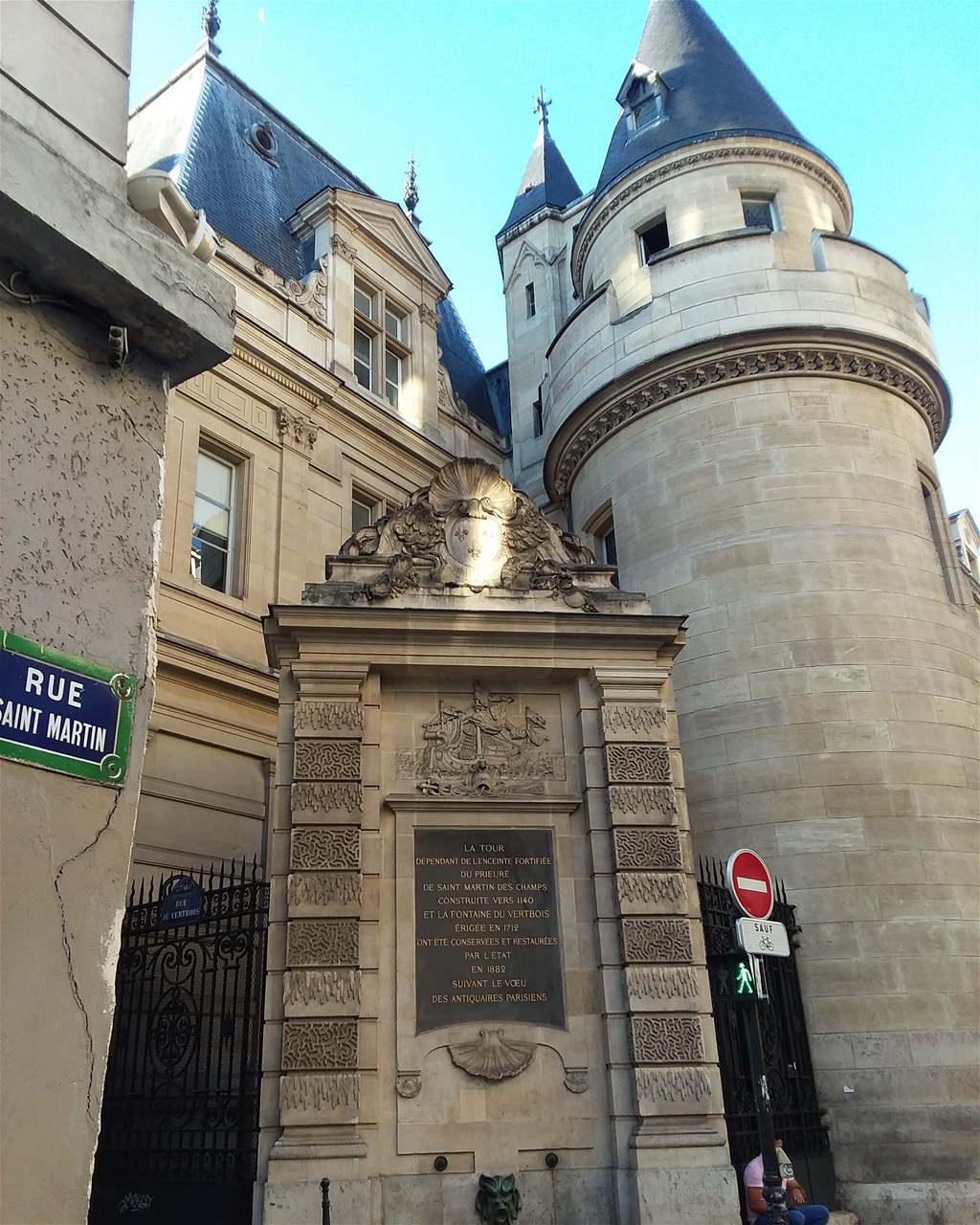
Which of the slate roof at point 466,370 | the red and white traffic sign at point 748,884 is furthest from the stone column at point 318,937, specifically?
the slate roof at point 466,370

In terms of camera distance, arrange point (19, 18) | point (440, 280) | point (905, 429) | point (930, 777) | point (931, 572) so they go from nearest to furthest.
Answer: point (19, 18)
point (930, 777)
point (931, 572)
point (905, 429)
point (440, 280)

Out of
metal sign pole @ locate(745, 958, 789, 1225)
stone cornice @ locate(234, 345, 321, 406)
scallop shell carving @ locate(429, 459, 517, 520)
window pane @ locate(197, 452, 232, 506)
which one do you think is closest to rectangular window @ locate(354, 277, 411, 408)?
stone cornice @ locate(234, 345, 321, 406)

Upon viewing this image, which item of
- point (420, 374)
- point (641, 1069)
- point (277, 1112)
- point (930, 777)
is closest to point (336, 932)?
point (277, 1112)

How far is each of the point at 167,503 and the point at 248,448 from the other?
2.13 m

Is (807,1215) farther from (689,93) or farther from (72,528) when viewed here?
(689,93)

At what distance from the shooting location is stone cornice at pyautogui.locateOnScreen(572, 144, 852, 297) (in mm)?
17766

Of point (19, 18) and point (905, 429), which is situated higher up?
point (905, 429)

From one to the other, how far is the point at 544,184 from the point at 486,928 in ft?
79.8

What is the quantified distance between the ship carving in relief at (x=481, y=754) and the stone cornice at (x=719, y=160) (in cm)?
1197

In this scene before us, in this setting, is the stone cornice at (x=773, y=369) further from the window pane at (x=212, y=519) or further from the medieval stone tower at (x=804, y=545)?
the window pane at (x=212, y=519)

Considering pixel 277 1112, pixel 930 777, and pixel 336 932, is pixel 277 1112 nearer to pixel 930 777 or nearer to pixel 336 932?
pixel 336 932

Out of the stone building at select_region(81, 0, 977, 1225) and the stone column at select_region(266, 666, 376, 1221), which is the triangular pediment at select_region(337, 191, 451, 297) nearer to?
the stone building at select_region(81, 0, 977, 1225)

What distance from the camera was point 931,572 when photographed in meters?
15.2

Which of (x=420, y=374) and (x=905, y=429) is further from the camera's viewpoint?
(x=420, y=374)
